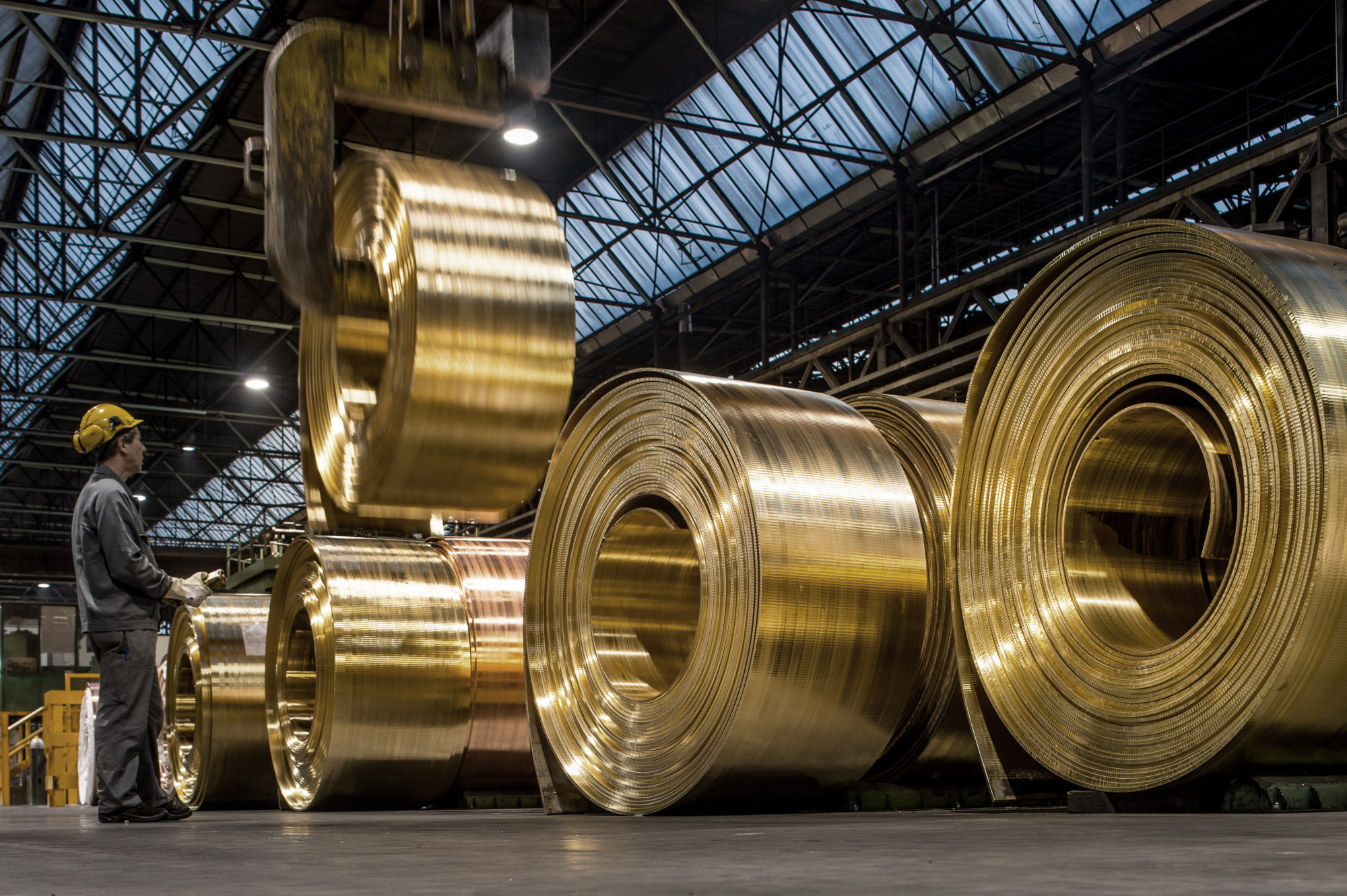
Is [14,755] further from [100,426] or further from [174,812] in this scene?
[100,426]

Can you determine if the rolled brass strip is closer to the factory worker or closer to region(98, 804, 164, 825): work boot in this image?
the factory worker

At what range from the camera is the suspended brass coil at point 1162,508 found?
12.7 feet

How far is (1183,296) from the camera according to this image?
4383mm

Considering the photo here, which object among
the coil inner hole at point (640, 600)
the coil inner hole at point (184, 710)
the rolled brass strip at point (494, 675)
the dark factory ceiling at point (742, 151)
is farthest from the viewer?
the dark factory ceiling at point (742, 151)

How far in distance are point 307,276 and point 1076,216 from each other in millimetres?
18998

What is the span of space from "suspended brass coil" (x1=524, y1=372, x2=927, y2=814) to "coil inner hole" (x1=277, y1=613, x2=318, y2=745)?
3.09 m

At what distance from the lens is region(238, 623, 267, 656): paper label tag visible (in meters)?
10.9

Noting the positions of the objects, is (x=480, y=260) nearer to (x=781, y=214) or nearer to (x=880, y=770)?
(x=880, y=770)

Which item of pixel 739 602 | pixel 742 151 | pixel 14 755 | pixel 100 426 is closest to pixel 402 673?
pixel 100 426

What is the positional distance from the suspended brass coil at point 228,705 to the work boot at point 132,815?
423 cm

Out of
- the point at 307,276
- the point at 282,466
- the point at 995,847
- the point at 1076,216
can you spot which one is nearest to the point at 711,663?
the point at 307,276

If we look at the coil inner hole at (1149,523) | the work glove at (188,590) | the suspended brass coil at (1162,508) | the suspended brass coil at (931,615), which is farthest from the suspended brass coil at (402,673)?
the coil inner hole at (1149,523)

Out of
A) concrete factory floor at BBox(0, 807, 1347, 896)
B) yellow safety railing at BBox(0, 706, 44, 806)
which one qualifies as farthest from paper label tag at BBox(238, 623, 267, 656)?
yellow safety railing at BBox(0, 706, 44, 806)

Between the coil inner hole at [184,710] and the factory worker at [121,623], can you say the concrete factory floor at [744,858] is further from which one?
the coil inner hole at [184,710]
